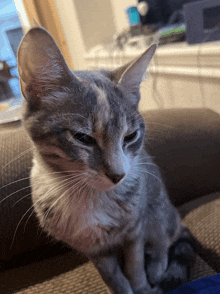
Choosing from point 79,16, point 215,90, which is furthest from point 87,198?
point 79,16

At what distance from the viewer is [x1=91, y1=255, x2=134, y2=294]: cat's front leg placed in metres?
0.67

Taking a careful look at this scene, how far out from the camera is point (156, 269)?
737mm

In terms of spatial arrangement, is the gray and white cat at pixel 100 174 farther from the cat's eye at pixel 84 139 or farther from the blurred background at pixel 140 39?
the blurred background at pixel 140 39

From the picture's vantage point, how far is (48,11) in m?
1.89

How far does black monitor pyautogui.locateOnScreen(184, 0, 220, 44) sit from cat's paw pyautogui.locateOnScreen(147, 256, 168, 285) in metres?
0.87

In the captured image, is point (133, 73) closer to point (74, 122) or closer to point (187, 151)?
point (74, 122)

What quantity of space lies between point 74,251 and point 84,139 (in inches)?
19.0

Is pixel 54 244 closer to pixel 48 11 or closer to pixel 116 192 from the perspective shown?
pixel 116 192

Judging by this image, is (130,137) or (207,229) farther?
(207,229)

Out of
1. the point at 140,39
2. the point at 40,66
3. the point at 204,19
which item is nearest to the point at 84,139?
the point at 40,66

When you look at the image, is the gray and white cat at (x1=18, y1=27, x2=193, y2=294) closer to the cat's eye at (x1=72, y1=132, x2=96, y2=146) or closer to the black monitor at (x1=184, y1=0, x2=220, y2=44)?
the cat's eye at (x1=72, y1=132, x2=96, y2=146)

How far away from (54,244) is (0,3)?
6.02ft

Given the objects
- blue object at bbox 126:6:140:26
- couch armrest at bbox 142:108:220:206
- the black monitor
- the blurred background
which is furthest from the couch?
blue object at bbox 126:6:140:26

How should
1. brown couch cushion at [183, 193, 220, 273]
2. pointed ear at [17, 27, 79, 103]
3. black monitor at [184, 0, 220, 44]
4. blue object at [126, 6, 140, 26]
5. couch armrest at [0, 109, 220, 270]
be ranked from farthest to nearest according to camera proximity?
blue object at [126, 6, 140, 26] < black monitor at [184, 0, 220, 44] < couch armrest at [0, 109, 220, 270] < brown couch cushion at [183, 193, 220, 273] < pointed ear at [17, 27, 79, 103]
